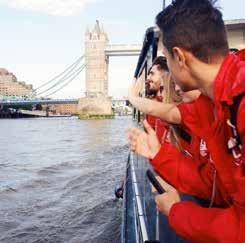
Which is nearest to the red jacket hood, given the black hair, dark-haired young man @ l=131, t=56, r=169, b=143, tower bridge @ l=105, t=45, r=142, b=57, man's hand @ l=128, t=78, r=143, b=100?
the black hair

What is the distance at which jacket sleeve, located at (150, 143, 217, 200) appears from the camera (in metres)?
2.16

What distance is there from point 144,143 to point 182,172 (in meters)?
0.21

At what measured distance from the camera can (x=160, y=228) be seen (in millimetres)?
3262

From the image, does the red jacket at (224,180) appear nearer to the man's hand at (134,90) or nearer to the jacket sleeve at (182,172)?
the jacket sleeve at (182,172)

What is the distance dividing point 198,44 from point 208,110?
0.34m

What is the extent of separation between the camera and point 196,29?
1766 millimetres

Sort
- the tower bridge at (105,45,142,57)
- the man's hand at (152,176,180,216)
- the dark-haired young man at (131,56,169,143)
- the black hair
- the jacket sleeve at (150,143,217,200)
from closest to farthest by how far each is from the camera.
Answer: the black hair → the man's hand at (152,176,180,216) → the jacket sleeve at (150,143,217,200) → the dark-haired young man at (131,56,169,143) → the tower bridge at (105,45,142,57)

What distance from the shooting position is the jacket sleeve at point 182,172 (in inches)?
85.1

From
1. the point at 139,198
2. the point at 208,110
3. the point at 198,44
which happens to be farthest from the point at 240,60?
the point at 139,198

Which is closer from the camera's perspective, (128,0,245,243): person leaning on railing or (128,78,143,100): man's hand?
(128,0,245,243): person leaning on railing

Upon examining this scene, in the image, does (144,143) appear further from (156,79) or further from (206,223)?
(156,79)

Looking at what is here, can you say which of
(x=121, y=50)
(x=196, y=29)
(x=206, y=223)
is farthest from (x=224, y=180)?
(x=121, y=50)

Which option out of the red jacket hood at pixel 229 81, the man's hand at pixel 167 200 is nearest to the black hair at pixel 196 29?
the red jacket hood at pixel 229 81

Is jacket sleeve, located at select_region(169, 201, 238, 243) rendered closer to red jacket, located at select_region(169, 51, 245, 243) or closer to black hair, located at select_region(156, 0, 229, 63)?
red jacket, located at select_region(169, 51, 245, 243)
